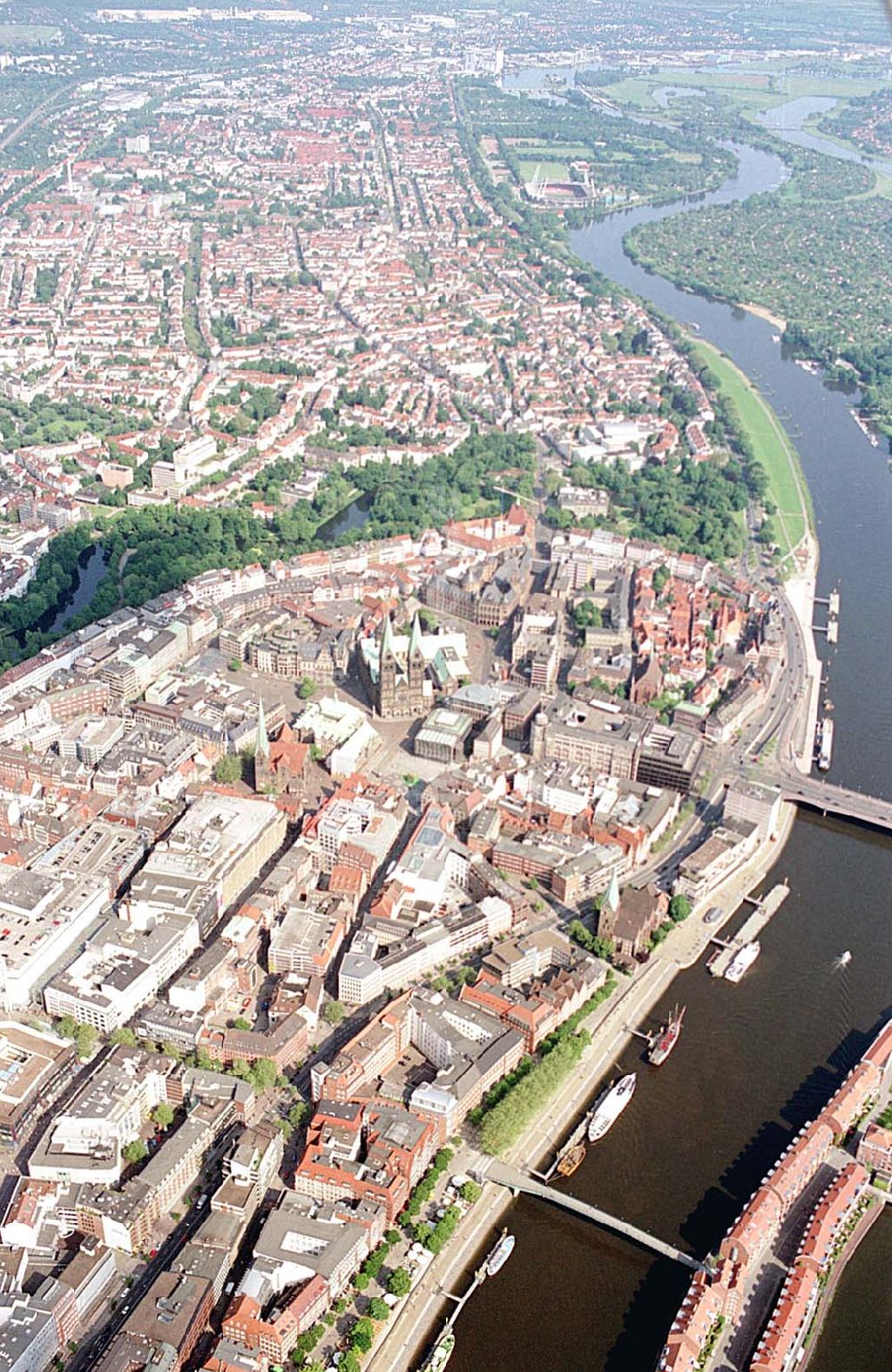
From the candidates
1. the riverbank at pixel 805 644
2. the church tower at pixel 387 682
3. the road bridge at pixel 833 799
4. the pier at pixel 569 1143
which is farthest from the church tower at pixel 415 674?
the pier at pixel 569 1143

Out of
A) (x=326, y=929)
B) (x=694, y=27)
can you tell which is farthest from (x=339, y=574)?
(x=694, y=27)

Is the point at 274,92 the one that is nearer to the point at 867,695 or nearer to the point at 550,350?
the point at 550,350

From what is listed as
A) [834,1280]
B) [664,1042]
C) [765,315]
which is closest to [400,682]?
[664,1042]

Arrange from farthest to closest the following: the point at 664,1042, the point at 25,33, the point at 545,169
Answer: the point at 25,33
the point at 545,169
the point at 664,1042

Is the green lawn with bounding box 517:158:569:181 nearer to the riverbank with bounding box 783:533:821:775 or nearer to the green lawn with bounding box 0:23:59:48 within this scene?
the green lawn with bounding box 0:23:59:48

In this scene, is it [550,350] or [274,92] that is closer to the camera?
[550,350]

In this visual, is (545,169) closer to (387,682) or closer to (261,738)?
(387,682)

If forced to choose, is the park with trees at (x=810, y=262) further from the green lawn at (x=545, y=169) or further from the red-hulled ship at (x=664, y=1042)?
the red-hulled ship at (x=664, y=1042)
